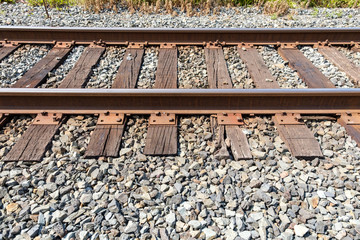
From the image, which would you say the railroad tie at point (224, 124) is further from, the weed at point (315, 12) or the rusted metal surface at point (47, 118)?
the weed at point (315, 12)

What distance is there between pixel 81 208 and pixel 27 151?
0.92 m

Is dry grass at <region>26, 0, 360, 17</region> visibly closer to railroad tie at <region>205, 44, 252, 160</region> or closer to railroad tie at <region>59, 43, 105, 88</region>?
railroad tie at <region>59, 43, 105, 88</region>

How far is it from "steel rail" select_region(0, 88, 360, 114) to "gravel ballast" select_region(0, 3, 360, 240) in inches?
5.4

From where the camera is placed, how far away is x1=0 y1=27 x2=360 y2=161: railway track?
279 cm

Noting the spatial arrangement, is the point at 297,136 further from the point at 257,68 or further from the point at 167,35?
the point at 167,35

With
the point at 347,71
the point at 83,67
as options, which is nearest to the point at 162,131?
the point at 83,67

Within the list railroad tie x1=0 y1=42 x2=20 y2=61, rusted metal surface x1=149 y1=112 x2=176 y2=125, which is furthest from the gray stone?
railroad tie x1=0 y1=42 x2=20 y2=61

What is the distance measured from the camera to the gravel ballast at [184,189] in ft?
6.70

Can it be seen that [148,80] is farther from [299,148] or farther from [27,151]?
[299,148]

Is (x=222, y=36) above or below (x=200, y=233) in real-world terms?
above

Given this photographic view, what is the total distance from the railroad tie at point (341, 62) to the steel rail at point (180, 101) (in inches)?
37.1

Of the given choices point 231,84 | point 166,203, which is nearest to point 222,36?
point 231,84

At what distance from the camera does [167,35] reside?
4.77 m

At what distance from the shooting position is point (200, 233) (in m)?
2.02
